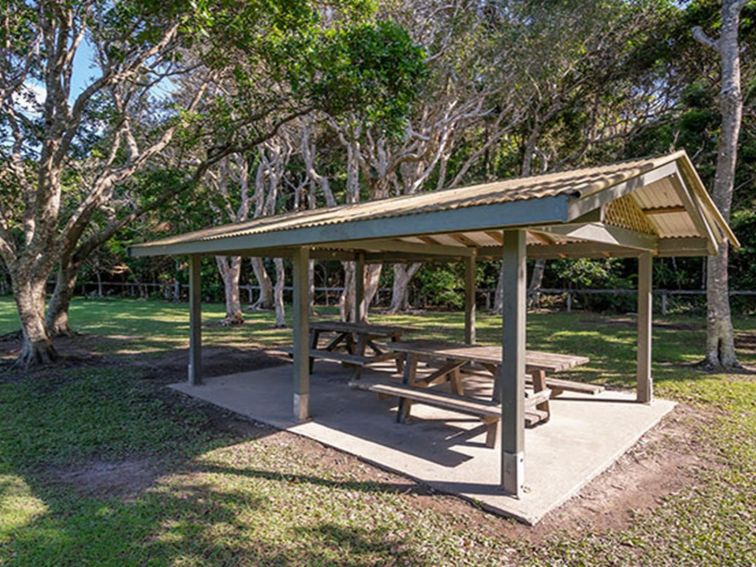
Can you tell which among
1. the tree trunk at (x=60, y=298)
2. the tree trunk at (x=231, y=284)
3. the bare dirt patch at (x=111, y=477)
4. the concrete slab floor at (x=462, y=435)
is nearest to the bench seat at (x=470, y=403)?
the concrete slab floor at (x=462, y=435)

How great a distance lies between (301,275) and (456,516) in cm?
278

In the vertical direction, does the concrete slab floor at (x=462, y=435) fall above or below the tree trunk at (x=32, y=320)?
below

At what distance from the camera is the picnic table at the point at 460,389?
13.7ft

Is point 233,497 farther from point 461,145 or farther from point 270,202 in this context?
point 461,145

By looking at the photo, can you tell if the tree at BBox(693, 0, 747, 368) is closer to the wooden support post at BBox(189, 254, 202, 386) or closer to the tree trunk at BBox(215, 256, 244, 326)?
the wooden support post at BBox(189, 254, 202, 386)

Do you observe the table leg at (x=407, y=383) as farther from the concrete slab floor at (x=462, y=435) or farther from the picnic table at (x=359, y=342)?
the picnic table at (x=359, y=342)

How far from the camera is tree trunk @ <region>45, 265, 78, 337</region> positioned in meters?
9.80

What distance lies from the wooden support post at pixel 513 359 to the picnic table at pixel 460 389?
0.50 metres

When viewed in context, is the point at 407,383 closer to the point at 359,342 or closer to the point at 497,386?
the point at 497,386

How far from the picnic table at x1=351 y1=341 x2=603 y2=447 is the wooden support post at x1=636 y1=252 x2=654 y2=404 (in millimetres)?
854

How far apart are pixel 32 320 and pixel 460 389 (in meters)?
7.54

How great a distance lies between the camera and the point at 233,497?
3.44 meters

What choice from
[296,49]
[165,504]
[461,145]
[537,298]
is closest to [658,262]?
[537,298]

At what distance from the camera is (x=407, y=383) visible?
5359 millimetres
